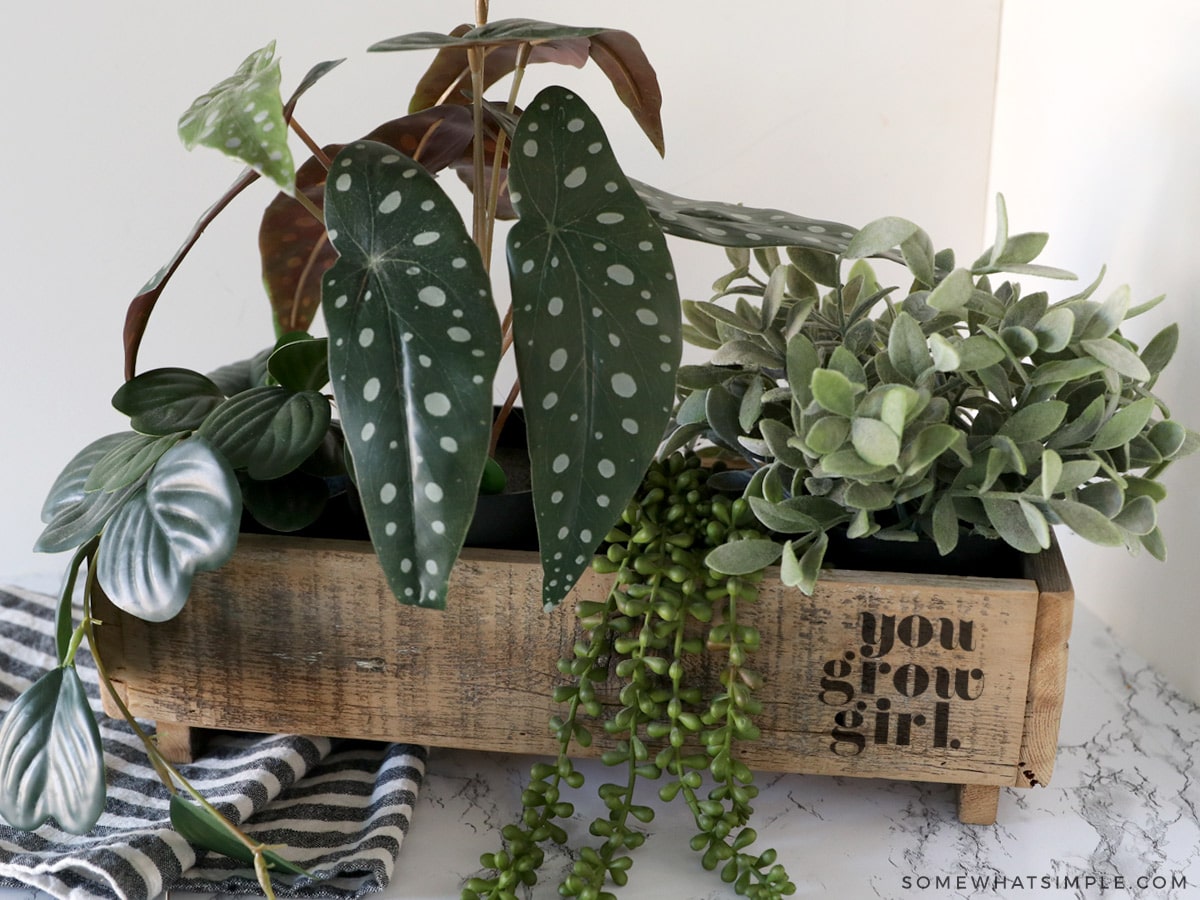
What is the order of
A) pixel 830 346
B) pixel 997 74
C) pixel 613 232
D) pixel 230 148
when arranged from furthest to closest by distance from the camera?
pixel 997 74, pixel 830 346, pixel 613 232, pixel 230 148

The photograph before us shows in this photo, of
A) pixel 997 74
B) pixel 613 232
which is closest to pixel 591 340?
pixel 613 232

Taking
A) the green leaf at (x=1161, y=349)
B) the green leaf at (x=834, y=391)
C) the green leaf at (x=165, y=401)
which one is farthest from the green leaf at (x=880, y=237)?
the green leaf at (x=165, y=401)

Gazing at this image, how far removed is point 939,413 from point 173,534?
501 millimetres

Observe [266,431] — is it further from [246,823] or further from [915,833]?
[915,833]

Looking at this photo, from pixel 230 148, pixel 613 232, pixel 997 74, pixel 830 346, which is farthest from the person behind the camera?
pixel 997 74

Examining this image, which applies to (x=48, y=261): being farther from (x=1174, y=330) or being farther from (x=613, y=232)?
(x=1174, y=330)

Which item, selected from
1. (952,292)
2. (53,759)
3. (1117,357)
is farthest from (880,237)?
(53,759)

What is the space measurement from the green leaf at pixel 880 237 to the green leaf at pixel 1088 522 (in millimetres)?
198

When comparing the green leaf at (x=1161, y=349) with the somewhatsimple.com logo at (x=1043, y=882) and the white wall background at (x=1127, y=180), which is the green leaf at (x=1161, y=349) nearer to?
the white wall background at (x=1127, y=180)

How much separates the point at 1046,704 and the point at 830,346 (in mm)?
305

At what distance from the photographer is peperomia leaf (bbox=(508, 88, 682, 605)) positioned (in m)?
0.61

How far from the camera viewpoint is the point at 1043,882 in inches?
28.8

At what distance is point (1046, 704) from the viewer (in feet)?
2.41

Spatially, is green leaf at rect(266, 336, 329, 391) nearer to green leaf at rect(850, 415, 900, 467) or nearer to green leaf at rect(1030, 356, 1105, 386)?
green leaf at rect(850, 415, 900, 467)
